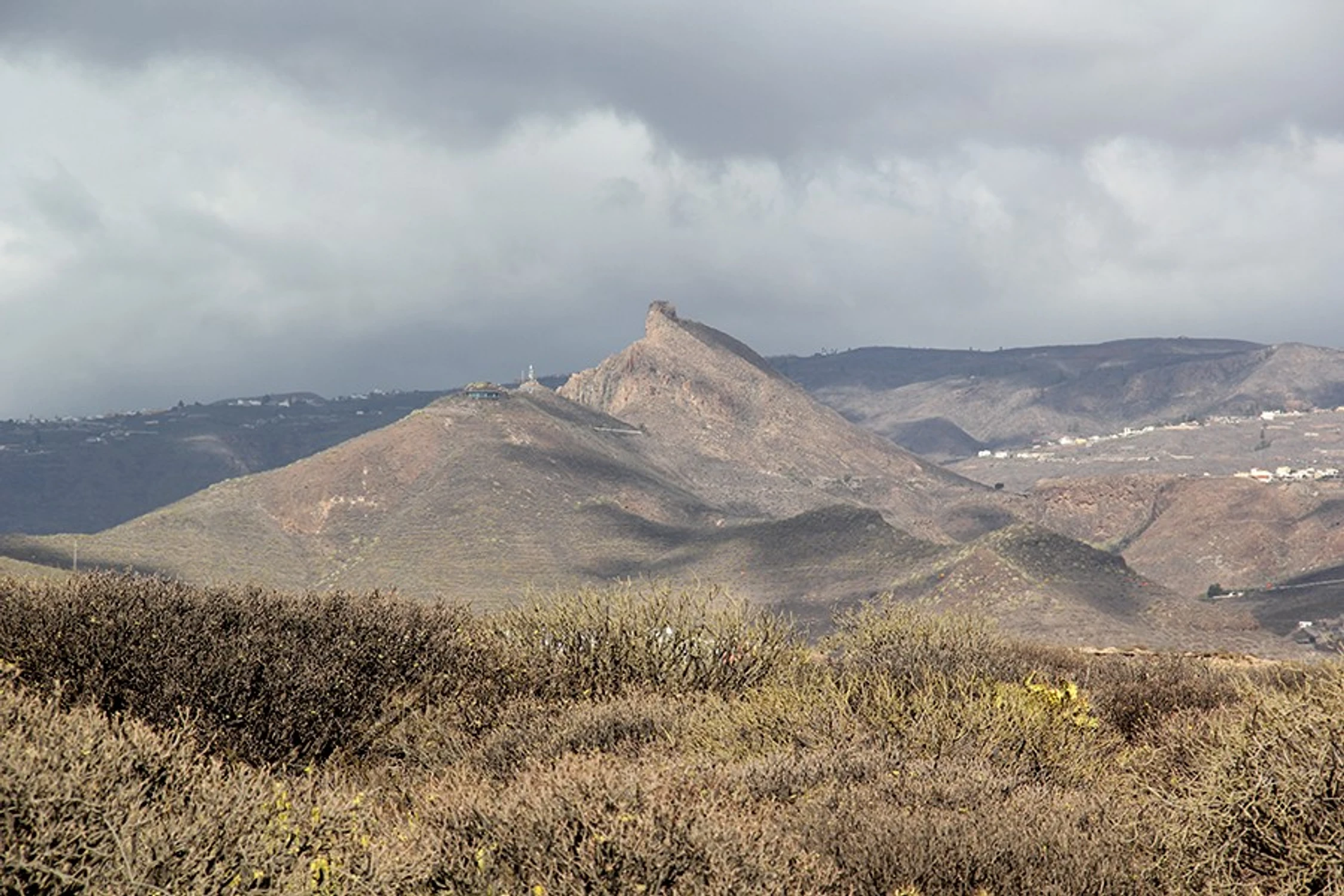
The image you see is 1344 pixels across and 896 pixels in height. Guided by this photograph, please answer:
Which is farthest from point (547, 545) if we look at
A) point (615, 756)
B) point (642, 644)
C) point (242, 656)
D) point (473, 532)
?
point (615, 756)

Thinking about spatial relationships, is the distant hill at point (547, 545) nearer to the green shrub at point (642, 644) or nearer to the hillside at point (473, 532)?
the hillside at point (473, 532)

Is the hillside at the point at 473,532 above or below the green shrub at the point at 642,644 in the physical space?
below

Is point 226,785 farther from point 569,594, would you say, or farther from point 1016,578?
point 1016,578

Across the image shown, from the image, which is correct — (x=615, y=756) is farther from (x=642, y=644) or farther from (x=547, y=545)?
(x=547, y=545)

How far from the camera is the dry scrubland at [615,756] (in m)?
11.0

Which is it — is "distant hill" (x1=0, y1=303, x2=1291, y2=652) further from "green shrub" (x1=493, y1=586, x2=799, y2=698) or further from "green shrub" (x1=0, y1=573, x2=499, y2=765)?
"green shrub" (x1=493, y1=586, x2=799, y2=698)

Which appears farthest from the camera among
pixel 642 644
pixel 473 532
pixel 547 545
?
pixel 473 532

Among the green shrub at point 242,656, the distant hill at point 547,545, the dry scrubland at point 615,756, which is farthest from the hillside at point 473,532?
the dry scrubland at point 615,756

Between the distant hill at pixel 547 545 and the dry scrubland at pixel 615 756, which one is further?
the distant hill at pixel 547 545

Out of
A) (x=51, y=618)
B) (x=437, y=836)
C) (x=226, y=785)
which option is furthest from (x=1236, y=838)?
(x=51, y=618)

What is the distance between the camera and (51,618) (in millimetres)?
27438

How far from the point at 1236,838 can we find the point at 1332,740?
56.1 inches

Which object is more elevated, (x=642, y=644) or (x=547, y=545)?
(x=642, y=644)

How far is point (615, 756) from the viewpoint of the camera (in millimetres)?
17656
